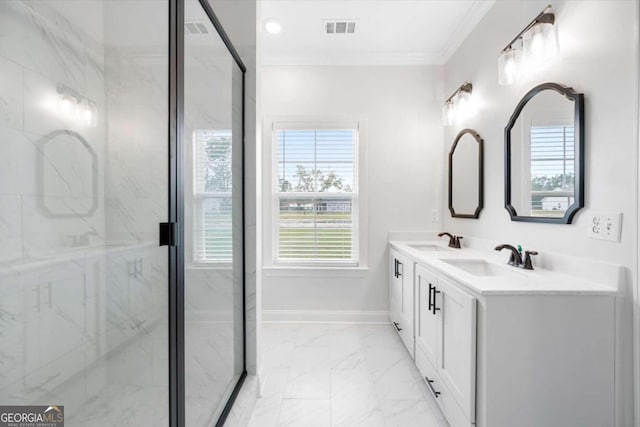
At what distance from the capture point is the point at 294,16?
231 cm

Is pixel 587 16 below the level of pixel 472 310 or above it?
above

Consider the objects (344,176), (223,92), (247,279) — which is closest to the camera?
(223,92)

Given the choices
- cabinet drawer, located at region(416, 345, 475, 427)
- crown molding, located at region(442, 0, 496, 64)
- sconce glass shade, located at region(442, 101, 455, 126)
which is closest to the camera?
cabinet drawer, located at region(416, 345, 475, 427)

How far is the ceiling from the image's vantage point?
2.20 m

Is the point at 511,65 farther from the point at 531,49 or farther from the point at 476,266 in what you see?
the point at 476,266

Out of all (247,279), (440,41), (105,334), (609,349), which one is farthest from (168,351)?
(440,41)

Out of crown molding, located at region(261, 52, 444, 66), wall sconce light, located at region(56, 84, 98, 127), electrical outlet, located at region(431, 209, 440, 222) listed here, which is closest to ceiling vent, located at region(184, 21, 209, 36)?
wall sconce light, located at region(56, 84, 98, 127)

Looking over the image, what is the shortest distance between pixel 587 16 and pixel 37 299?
244cm

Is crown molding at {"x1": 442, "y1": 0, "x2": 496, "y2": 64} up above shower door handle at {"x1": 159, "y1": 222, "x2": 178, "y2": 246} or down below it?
above

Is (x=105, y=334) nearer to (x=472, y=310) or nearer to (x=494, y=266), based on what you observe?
(x=472, y=310)

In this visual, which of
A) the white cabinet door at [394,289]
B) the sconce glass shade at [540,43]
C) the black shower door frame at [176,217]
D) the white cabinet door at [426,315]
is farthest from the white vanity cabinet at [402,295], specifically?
the black shower door frame at [176,217]

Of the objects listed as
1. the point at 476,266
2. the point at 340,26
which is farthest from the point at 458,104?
the point at 476,266

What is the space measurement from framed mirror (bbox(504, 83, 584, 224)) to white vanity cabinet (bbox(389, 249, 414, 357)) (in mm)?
855

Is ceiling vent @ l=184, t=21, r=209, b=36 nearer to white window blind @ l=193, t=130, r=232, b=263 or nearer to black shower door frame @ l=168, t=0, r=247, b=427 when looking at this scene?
black shower door frame @ l=168, t=0, r=247, b=427
